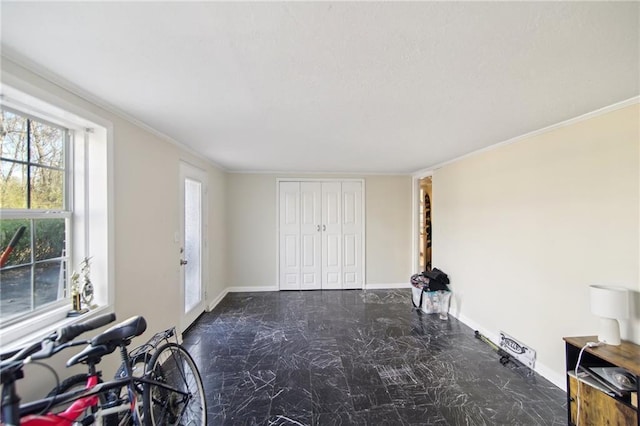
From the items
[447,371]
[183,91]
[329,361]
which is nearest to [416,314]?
[447,371]

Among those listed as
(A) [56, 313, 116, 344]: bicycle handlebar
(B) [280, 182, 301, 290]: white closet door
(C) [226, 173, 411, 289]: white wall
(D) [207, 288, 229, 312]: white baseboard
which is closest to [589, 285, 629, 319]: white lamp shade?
(A) [56, 313, 116, 344]: bicycle handlebar

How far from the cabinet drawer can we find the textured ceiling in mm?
1923

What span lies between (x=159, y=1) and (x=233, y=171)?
4091 mm

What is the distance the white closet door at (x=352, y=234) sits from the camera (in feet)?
16.8

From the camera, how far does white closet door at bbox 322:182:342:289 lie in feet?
16.7

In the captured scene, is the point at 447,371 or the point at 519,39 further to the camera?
the point at 447,371

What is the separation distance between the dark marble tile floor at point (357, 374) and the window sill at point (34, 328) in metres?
1.17

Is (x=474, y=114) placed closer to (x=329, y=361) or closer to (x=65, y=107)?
(x=329, y=361)

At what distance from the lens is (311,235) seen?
5066 mm

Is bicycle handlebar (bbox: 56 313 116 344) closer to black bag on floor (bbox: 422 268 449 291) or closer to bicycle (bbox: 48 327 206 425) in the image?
bicycle (bbox: 48 327 206 425)

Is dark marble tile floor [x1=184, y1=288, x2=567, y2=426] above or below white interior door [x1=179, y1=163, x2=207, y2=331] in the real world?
below

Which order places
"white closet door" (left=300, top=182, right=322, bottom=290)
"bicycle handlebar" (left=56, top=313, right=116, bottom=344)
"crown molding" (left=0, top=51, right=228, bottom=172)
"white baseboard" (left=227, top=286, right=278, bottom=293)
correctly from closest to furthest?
1. "bicycle handlebar" (left=56, top=313, right=116, bottom=344)
2. "crown molding" (left=0, top=51, right=228, bottom=172)
3. "white baseboard" (left=227, top=286, right=278, bottom=293)
4. "white closet door" (left=300, top=182, right=322, bottom=290)

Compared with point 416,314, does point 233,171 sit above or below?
above

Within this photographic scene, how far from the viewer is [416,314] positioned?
12.6 ft
